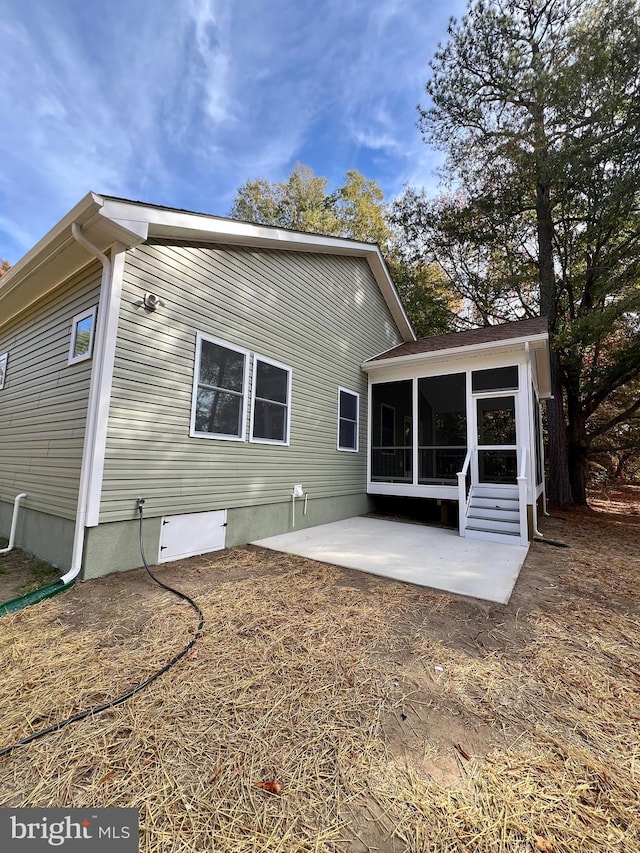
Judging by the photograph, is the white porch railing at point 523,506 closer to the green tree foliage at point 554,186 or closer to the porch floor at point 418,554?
the porch floor at point 418,554

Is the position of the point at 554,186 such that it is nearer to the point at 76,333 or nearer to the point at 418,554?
the point at 418,554

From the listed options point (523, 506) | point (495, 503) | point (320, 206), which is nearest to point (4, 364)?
point (495, 503)

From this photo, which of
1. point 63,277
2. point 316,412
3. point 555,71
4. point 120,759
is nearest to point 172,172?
point 63,277

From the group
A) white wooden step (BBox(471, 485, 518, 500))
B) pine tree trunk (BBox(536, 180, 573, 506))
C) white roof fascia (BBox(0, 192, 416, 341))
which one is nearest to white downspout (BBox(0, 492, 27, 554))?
white roof fascia (BBox(0, 192, 416, 341))

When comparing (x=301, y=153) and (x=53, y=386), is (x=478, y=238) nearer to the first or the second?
(x=301, y=153)

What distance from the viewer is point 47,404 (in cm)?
482

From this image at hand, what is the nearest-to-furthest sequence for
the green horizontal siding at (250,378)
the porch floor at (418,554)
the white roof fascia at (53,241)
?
the white roof fascia at (53,241) → the porch floor at (418,554) → the green horizontal siding at (250,378)

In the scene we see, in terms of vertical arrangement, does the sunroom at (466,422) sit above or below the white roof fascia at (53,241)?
below

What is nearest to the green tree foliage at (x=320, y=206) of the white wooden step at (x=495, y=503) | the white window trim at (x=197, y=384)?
the white wooden step at (x=495, y=503)

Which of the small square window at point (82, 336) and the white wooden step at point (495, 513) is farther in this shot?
the white wooden step at point (495, 513)

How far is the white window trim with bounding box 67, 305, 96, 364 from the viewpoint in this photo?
415cm

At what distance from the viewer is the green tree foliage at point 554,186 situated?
9.06 metres

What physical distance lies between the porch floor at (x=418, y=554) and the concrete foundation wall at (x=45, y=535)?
2.44 metres

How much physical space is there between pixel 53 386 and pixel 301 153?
1637 centimetres
